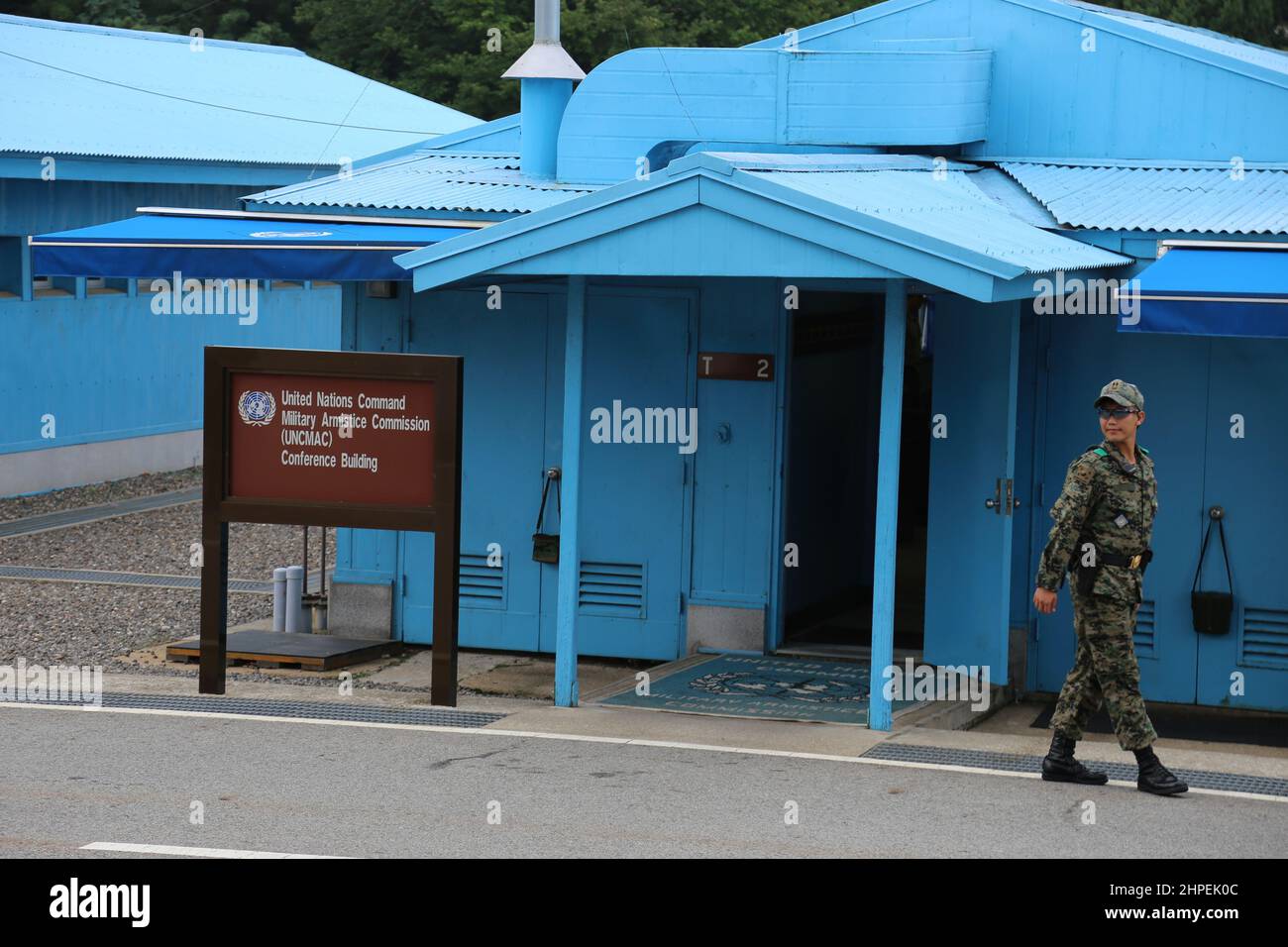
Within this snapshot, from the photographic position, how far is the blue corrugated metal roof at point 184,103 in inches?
757

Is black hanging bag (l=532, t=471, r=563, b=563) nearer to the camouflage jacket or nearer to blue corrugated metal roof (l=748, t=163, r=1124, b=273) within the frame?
blue corrugated metal roof (l=748, t=163, r=1124, b=273)

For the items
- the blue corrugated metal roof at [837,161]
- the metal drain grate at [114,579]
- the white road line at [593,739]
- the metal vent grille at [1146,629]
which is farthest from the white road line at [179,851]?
the metal drain grate at [114,579]

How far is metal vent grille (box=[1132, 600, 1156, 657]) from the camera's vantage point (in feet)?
38.2

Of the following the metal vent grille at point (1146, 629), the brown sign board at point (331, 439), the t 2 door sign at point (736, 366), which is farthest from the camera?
the t 2 door sign at point (736, 366)

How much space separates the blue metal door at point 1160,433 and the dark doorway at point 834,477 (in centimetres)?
173

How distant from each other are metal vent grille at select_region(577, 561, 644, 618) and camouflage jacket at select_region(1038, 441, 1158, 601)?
14.6 feet

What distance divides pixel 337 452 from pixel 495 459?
7.69 ft

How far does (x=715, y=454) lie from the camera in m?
12.2

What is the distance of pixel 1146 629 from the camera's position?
38.3ft

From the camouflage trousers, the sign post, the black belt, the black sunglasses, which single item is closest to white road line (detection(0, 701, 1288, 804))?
the camouflage trousers

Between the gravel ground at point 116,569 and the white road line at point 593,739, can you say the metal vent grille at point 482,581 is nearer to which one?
the gravel ground at point 116,569

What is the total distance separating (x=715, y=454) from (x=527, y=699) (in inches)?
85.9
